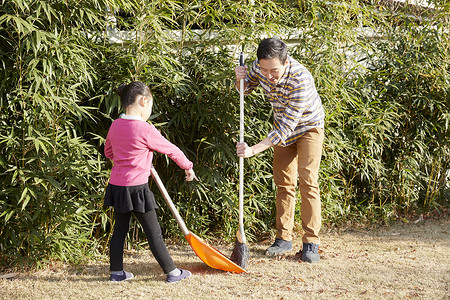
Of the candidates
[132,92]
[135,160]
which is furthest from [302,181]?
[132,92]

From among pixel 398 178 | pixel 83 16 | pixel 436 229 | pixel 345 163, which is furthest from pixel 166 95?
pixel 436 229

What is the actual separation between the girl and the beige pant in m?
0.85

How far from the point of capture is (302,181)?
351 centimetres

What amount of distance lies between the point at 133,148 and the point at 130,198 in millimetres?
290

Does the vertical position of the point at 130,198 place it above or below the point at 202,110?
below

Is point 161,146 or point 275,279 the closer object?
point 161,146

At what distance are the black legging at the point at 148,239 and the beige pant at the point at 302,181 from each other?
981 millimetres

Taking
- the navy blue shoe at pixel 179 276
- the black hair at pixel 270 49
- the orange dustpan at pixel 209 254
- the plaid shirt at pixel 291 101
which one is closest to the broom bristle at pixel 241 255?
the orange dustpan at pixel 209 254

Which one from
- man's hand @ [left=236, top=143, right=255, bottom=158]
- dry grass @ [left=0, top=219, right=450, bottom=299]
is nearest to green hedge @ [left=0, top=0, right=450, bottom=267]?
dry grass @ [left=0, top=219, right=450, bottom=299]

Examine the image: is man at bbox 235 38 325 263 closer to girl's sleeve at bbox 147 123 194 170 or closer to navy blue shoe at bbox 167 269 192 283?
girl's sleeve at bbox 147 123 194 170

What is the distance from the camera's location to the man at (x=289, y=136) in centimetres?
323

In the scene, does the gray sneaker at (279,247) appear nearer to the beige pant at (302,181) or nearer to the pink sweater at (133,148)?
the beige pant at (302,181)

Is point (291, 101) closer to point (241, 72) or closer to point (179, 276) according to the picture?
point (241, 72)

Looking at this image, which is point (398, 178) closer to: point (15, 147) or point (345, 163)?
point (345, 163)
